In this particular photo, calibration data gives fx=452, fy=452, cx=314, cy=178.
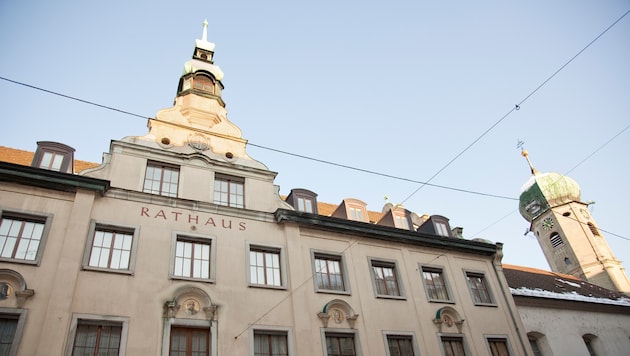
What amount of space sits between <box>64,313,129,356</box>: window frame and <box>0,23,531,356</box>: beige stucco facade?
0.03 m

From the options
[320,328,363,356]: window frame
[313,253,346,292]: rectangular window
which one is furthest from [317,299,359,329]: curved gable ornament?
[313,253,346,292]: rectangular window

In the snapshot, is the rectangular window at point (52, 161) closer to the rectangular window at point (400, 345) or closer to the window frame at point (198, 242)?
the window frame at point (198, 242)

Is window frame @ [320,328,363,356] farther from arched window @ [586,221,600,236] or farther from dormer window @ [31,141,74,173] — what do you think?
arched window @ [586,221,600,236]

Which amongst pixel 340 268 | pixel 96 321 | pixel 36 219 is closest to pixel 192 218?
pixel 96 321

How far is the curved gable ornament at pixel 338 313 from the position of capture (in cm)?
1734

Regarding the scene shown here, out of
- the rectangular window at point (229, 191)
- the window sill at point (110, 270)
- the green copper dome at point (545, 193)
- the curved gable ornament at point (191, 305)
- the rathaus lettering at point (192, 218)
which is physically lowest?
the curved gable ornament at point (191, 305)

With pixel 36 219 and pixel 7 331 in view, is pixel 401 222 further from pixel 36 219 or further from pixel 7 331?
pixel 7 331

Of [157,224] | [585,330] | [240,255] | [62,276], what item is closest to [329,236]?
[240,255]

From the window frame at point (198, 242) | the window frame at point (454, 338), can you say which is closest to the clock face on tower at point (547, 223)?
the window frame at point (454, 338)

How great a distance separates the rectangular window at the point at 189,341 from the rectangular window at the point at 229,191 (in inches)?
218

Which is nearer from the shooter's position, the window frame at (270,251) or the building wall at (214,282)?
the building wall at (214,282)

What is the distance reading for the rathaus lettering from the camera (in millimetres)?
16984

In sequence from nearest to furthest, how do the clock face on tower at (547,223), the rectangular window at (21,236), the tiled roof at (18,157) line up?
the rectangular window at (21,236), the tiled roof at (18,157), the clock face on tower at (547,223)

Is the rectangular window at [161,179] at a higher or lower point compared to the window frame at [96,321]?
higher
